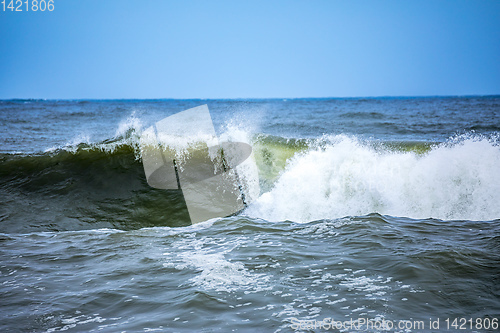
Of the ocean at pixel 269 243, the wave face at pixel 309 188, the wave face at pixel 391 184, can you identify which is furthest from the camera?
the wave face at pixel 309 188

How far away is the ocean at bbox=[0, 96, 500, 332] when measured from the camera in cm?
304

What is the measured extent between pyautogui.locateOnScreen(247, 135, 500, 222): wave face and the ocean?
3cm

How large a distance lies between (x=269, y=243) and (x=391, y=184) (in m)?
3.25

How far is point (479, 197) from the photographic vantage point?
6.38 metres

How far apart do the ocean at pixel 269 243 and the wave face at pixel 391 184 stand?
0.03 meters

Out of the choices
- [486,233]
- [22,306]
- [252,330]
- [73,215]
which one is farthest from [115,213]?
[486,233]

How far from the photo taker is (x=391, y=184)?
22.8 feet

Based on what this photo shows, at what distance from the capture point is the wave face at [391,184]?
644cm

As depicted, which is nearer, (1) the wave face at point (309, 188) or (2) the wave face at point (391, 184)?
(2) the wave face at point (391, 184)

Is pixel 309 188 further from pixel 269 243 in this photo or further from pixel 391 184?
pixel 269 243

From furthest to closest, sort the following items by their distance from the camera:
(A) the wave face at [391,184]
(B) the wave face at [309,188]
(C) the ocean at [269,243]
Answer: (B) the wave face at [309,188], (A) the wave face at [391,184], (C) the ocean at [269,243]

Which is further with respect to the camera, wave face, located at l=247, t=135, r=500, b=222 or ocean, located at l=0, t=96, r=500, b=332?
wave face, located at l=247, t=135, r=500, b=222

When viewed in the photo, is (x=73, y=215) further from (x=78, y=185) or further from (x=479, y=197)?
(x=479, y=197)

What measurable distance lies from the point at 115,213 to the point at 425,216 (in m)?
5.53
